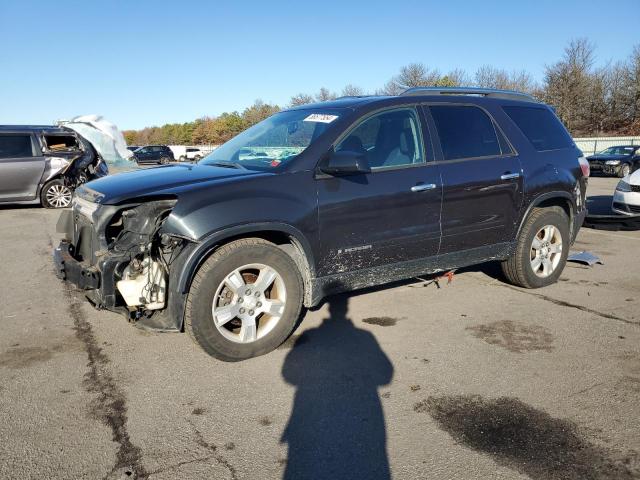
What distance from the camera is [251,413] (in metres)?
3.01

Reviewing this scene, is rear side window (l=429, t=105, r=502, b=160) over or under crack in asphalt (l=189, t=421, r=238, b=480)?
over

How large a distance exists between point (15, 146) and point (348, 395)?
11589 mm

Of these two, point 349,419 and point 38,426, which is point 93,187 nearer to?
point 38,426

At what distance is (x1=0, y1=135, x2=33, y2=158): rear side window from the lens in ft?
38.2

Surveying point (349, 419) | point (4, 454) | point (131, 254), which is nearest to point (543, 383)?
point (349, 419)

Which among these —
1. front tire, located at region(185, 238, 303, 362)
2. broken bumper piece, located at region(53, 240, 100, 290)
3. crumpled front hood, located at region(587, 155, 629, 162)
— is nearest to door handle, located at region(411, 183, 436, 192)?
front tire, located at region(185, 238, 303, 362)

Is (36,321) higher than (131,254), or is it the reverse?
(131,254)

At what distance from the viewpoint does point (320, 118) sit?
435 centimetres

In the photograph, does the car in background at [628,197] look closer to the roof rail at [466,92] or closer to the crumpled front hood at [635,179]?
the crumpled front hood at [635,179]

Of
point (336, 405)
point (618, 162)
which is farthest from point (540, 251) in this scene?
point (618, 162)

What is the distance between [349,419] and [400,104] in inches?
107

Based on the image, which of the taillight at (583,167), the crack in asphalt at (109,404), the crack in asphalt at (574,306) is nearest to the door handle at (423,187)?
the crack in asphalt at (574,306)

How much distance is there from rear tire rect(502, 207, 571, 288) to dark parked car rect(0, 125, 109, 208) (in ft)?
34.8

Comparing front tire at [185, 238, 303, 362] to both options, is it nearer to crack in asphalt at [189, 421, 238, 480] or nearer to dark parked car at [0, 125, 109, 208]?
crack in asphalt at [189, 421, 238, 480]
